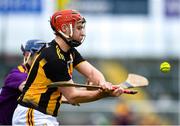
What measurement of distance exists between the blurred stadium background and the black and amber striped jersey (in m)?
17.0

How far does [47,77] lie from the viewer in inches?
288

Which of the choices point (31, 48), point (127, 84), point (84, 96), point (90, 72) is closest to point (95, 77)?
point (90, 72)

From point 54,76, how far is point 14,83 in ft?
4.93

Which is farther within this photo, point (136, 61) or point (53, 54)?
point (136, 61)

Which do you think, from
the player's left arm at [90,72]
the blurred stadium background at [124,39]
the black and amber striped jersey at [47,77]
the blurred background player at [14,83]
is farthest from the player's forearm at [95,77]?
the blurred stadium background at [124,39]

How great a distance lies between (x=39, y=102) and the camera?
7.41 meters

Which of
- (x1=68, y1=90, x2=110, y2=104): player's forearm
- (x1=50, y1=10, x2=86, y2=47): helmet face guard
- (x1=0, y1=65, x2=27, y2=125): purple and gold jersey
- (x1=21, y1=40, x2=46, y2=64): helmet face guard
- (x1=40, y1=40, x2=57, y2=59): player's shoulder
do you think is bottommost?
(x1=0, y1=65, x2=27, y2=125): purple and gold jersey

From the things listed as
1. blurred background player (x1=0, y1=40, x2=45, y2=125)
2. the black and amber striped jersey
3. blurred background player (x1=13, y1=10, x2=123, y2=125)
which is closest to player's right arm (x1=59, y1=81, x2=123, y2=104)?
blurred background player (x1=13, y1=10, x2=123, y2=125)

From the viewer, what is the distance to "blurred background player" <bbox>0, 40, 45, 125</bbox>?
8.69m

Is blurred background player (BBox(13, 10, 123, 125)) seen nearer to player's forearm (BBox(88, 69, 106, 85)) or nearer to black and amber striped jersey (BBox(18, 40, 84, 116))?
black and amber striped jersey (BBox(18, 40, 84, 116))

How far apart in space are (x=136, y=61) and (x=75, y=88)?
1898 cm

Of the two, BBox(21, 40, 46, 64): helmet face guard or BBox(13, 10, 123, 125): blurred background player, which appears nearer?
BBox(13, 10, 123, 125): blurred background player

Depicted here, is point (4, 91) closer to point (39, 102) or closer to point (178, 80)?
point (39, 102)

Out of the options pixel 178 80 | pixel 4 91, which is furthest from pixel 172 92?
pixel 4 91
